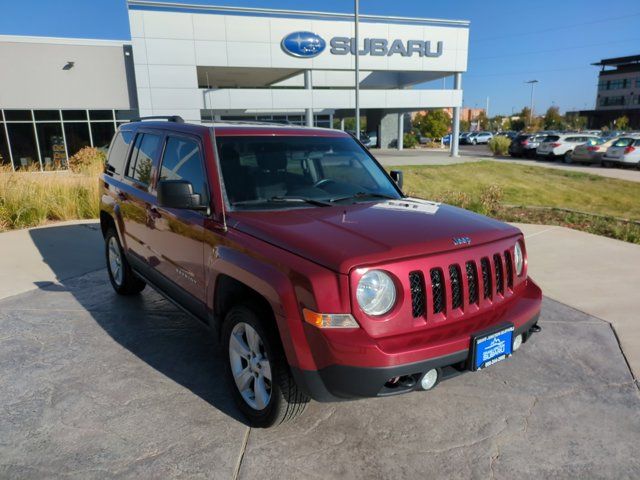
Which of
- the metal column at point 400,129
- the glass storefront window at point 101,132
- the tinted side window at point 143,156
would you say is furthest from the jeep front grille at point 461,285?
the metal column at point 400,129

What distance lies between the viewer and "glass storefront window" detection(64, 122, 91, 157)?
24.6 meters

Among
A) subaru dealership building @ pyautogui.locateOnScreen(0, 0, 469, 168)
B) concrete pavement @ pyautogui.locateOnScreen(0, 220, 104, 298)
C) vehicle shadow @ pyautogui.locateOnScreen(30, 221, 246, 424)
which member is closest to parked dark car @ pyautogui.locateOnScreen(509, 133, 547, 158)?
subaru dealership building @ pyautogui.locateOnScreen(0, 0, 469, 168)

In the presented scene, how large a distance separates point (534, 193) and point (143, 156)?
15186 millimetres

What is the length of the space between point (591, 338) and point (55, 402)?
14.2 feet

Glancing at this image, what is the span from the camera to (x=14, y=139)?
23.9m

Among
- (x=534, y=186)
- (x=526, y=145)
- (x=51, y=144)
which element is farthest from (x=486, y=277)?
(x=526, y=145)

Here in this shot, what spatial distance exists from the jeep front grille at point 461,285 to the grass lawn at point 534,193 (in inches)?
238

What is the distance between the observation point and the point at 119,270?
535 cm

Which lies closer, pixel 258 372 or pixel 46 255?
pixel 258 372

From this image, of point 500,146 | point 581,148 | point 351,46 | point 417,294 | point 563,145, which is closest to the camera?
point 417,294

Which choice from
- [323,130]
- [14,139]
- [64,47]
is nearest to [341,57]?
[64,47]

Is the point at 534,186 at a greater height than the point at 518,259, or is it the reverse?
the point at 518,259

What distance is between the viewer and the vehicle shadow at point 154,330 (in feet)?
11.9

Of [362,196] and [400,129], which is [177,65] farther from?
[362,196]
